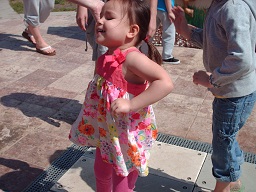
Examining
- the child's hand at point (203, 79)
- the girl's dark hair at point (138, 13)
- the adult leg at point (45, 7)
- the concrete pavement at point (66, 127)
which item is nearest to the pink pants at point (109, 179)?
the concrete pavement at point (66, 127)

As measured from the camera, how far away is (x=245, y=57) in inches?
73.2

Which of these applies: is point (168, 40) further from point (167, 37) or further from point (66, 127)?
point (66, 127)

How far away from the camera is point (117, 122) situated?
1.99 metres

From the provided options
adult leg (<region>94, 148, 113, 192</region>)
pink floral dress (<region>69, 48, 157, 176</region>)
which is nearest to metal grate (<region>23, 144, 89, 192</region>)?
adult leg (<region>94, 148, 113, 192</region>)

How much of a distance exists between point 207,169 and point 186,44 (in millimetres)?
3387

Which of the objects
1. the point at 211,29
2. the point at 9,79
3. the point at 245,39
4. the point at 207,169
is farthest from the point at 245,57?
the point at 9,79

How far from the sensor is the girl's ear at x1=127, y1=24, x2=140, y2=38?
76.2 inches

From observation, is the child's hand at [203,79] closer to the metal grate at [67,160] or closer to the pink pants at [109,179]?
the pink pants at [109,179]

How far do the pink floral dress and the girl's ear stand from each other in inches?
2.8

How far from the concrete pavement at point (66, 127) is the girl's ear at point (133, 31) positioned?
1.17 metres

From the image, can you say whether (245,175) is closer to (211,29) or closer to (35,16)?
(211,29)

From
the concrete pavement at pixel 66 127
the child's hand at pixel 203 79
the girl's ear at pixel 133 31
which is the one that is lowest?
the concrete pavement at pixel 66 127

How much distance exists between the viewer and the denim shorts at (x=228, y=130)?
2.14 meters

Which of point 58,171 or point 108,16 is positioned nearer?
point 108,16
